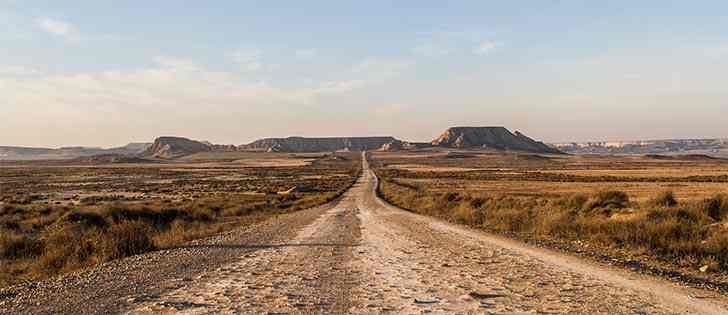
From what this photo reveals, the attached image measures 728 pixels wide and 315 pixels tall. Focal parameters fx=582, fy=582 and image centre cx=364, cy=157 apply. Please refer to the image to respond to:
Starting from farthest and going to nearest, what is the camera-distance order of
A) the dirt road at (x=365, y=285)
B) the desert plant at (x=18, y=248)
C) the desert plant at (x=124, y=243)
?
1. the desert plant at (x=18, y=248)
2. the desert plant at (x=124, y=243)
3. the dirt road at (x=365, y=285)

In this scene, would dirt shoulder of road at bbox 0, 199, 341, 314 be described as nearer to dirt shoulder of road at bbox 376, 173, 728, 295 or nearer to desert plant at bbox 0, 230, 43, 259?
desert plant at bbox 0, 230, 43, 259

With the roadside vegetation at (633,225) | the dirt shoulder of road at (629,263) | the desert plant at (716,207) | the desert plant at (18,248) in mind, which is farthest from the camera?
the desert plant at (716,207)

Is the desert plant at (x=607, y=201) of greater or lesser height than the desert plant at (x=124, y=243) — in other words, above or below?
below

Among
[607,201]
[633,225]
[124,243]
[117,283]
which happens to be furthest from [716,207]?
[117,283]

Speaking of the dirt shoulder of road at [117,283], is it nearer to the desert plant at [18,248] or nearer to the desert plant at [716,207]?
the desert plant at [18,248]

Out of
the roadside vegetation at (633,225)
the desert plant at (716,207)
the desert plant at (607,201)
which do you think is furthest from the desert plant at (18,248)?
the desert plant at (716,207)

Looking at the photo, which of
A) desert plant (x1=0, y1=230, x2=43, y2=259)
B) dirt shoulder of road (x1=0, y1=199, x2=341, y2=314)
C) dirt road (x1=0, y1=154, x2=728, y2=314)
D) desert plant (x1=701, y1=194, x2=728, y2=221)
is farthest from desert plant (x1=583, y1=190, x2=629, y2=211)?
desert plant (x1=0, y1=230, x2=43, y2=259)

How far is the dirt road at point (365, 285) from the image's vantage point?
27.8 feet

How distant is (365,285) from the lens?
1012 centimetres

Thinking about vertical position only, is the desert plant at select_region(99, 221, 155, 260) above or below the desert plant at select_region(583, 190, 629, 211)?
above

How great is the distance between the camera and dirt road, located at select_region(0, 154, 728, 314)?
8.46 m

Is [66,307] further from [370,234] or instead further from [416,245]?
[370,234]

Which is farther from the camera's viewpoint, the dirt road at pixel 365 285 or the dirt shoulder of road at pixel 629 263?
the dirt shoulder of road at pixel 629 263

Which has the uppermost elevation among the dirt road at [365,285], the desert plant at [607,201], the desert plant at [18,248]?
the dirt road at [365,285]
